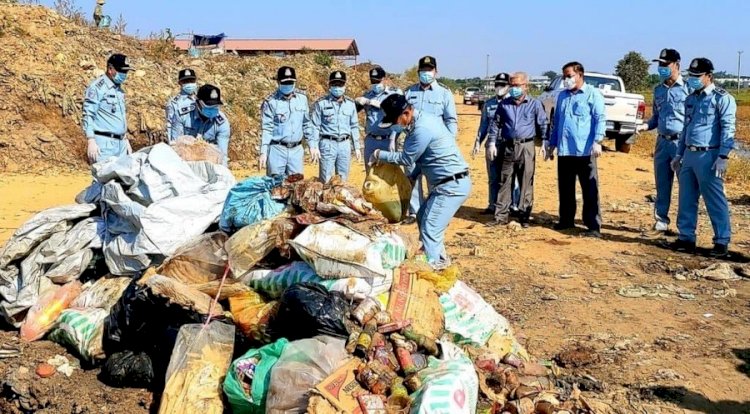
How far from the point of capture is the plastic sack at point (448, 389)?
126 inches

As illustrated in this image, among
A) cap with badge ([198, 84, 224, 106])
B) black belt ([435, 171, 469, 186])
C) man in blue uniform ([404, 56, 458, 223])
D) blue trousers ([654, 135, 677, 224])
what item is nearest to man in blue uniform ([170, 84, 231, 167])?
cap with badge ([198, 84, 224, 106])

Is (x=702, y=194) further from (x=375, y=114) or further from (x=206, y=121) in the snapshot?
(x=206, y=121)

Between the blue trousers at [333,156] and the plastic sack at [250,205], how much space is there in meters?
3.23

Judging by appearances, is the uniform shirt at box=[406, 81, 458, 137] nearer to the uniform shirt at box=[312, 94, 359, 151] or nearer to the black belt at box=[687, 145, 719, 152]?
the uniform shirt at box=[312, 94, 359, 151]

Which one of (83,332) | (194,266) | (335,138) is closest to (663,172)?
(335,138)

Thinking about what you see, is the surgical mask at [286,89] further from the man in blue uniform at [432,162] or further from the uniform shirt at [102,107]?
the man in blue uniform at [432,162]

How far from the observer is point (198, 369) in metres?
3.79

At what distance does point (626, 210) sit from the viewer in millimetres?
9484

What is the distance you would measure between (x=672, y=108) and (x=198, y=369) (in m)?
6.09

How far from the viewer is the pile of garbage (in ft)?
11.6

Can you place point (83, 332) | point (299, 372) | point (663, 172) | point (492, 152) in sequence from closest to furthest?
point (299, 372) < point (83, 332) < point (663, 172) < point (492, 152)

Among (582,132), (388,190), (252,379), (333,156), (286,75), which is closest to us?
(252,379)

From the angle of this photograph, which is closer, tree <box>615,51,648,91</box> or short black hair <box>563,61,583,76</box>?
short black hair <box>563,61,583,76</box>

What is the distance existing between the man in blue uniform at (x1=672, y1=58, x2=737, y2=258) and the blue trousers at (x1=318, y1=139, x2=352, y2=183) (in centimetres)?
374
